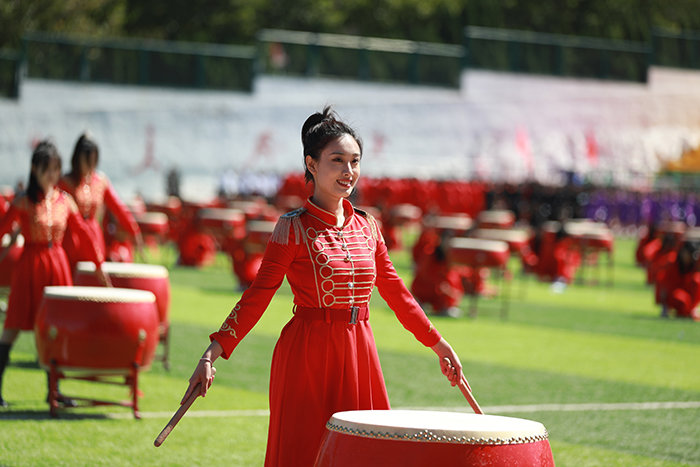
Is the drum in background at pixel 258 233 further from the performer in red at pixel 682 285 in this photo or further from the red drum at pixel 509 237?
the performer in red at pixel 682 285

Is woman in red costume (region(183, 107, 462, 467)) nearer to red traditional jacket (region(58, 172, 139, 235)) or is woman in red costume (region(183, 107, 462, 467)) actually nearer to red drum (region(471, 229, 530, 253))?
red traditional jacket (region(58, 172, 139, 235))

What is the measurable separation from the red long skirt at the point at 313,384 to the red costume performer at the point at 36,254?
12.4 feet

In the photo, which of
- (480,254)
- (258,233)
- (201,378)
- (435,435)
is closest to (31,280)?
(201,378)

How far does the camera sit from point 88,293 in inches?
276

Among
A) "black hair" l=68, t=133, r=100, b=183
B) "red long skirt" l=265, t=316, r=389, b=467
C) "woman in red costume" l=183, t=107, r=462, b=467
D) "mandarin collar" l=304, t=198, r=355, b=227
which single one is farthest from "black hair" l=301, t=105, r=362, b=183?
"black hair" l=68, t=133, r=100, b=183

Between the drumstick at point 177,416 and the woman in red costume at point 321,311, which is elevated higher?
the woman in red costume at point 321,311

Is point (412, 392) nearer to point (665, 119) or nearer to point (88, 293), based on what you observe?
point (88, 293)

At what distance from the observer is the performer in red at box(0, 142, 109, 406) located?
7.54 m

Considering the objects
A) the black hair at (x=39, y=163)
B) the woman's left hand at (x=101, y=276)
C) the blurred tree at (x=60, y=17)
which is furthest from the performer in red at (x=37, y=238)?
the blurred tree at (x=60, y=17)

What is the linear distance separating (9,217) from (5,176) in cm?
2748

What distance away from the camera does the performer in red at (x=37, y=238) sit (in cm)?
754

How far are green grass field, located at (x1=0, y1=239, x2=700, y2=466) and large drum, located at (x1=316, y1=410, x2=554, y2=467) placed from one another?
263 cm

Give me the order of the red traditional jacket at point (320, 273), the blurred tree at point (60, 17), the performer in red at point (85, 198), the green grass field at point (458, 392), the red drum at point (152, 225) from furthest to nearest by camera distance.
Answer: the blurred tree at point (60, 17) < the red drum at point (152, 225) < the performer in red at point (85, 198) < the green grass field at point (458, 392) < the red traditional jacket at point (320, 273)

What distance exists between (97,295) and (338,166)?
126 inches
